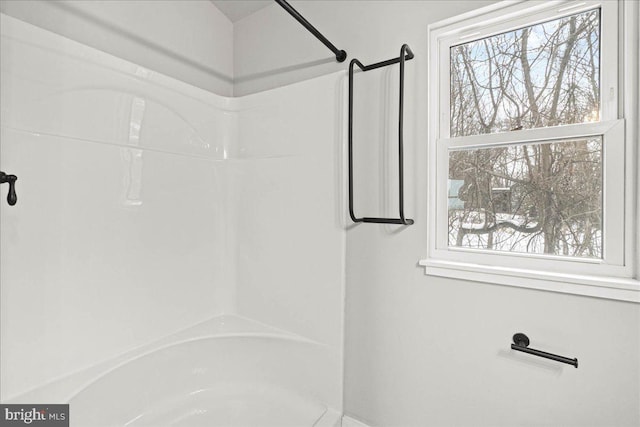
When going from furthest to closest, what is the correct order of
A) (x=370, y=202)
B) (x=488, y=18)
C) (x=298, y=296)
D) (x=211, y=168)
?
1. (x=211, y=168)
2. (x=298, y=296)
3. (x=370, y=202)
4. (x=488, y=18)

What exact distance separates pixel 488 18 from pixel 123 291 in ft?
6.62

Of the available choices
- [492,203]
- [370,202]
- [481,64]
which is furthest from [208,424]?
[481,64]

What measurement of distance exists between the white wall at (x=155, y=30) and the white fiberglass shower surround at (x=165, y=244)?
18cm

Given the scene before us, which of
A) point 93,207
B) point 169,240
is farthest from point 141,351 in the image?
point 93,207

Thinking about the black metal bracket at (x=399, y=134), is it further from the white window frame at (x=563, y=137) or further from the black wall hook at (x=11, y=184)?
the black wall hook at (x=11, y=184)

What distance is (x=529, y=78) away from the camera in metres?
1.29

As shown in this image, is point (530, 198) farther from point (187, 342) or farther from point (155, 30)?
point (155, 30)

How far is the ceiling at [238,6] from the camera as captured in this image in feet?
6.76

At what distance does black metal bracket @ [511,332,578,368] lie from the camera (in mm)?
1104

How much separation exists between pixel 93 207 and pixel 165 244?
403 millimetres

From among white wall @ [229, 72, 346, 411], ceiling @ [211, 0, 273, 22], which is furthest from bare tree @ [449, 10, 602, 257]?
ceiling @ [211, 0, 273, 22]

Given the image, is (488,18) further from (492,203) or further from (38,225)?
(38,225)

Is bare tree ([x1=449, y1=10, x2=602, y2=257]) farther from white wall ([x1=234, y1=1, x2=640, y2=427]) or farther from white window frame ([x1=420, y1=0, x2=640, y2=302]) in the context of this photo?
white wall ([x1=234, y1=1, x2=640, y2=427])

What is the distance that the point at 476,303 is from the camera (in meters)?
1.31
